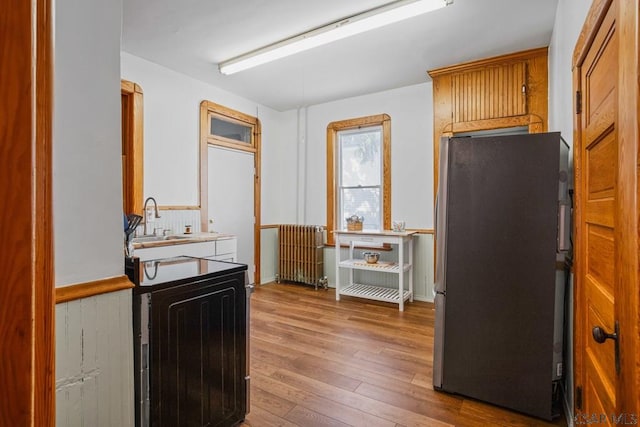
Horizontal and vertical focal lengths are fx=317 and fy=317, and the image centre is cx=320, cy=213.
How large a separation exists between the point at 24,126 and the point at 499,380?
2481mm

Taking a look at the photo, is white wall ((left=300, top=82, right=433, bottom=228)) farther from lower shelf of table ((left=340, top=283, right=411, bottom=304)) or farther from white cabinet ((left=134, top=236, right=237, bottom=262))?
white cabinet ((left=134, top=236, right=237, bottom=262))

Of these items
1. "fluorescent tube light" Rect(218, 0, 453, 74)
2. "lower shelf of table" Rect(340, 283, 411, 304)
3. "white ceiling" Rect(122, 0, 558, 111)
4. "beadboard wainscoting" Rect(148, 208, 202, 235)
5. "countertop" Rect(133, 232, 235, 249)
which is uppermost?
"white ceiling" Rect(122, 0, 558, 111)

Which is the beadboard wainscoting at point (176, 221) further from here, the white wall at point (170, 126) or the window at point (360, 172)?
the window at point (360, 172)

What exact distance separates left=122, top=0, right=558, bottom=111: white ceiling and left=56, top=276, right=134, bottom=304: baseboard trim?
7.63ft

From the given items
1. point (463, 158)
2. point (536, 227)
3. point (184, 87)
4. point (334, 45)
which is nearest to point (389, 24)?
point (334, 45)

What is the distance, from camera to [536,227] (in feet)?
6.24

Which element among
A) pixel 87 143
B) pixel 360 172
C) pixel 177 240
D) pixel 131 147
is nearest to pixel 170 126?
pixel 131 147

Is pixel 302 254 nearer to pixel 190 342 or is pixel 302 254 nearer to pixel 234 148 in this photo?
pixel 234 148

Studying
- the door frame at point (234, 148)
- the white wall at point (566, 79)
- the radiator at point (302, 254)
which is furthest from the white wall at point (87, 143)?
the radiator at point (302, 254)

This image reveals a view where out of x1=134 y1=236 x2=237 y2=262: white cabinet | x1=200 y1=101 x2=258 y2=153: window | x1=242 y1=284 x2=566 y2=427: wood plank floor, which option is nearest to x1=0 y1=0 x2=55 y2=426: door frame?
x1=242 y1=284 x2=566 y2=427: wood plank floor

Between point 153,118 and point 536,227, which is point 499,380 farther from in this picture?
point 153,118

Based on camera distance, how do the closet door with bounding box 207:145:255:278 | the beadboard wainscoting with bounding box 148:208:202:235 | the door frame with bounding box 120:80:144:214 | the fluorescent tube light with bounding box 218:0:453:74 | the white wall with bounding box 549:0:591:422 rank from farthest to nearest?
the closet door with bounding box 207:145:255:278, the beadboard wainscoting with bounding box 148:208:202:235, the door frame with bounding box 120:80:144:214, the fluorescent tube light with bounding box 218:0:453:74, the white wall with bounding box 549:0:591:422

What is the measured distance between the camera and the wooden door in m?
0.79

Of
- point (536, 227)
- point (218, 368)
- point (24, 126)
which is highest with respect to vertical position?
point (24, 126)
